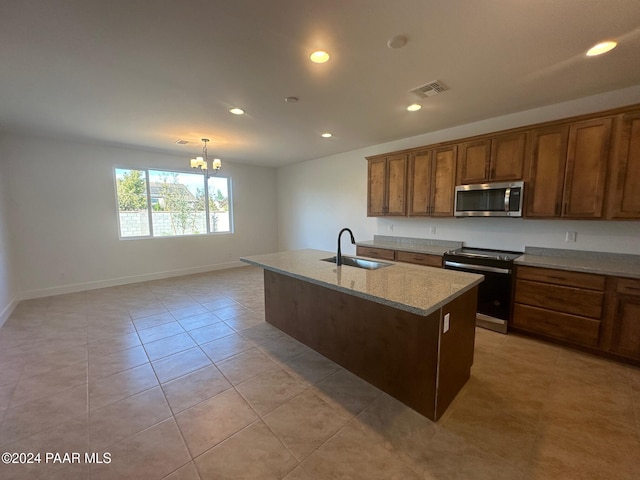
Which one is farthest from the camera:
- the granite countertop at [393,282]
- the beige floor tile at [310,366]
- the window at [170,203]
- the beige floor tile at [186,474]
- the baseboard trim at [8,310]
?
the window at [170,203]

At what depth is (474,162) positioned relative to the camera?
3465 mm

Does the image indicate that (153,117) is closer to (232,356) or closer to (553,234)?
(232,356)

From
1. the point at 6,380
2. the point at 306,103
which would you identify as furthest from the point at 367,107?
the point at 6,380

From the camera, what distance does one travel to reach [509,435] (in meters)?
1.74

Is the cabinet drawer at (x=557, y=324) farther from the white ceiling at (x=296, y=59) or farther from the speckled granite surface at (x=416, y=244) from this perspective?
the white ceiling at (x=296, y=59)

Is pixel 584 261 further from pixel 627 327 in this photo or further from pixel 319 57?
pixel 319 57

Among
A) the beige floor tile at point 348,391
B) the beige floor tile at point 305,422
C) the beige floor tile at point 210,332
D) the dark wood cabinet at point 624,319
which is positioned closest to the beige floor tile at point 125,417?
the beige floor tile at point 305,422

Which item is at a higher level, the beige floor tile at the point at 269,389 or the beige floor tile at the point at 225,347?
the beige floor tile at the point at 225,347

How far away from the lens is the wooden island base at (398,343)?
72.5 inches

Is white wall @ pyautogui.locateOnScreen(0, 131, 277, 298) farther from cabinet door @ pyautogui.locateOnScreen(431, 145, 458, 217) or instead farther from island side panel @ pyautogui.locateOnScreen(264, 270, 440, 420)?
cabinet door @ pyautogui.locateOnScreen(431, 145, 458, 217)

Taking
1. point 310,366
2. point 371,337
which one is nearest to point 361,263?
point 371,337

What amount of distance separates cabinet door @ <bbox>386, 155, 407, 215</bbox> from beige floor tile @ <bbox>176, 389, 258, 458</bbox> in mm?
3409

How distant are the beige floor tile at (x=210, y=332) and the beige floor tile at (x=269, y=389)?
1.00 m

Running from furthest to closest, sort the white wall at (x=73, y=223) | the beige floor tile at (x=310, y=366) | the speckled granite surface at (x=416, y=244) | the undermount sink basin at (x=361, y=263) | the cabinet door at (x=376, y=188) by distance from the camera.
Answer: the cabinet door at (x=376, y=188), the white wall at (x=73, y=223), the speckled granite surface at (x=416, y=244), the undermount sink basin at (x=361, y=263), the beige floor tile at (x=310, y=366)
